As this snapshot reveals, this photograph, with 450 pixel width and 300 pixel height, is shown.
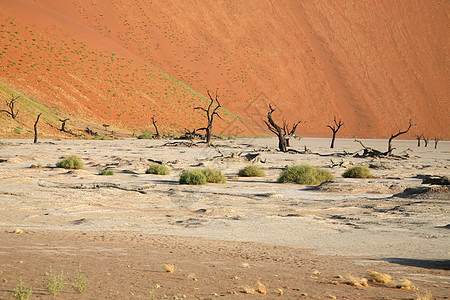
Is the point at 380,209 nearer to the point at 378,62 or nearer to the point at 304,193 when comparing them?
the point at 304,193

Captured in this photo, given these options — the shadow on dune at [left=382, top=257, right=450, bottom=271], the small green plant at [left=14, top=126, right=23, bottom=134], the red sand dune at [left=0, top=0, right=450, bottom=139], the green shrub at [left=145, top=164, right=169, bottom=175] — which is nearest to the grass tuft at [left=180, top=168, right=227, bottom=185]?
the green shrub at [left=145, top=164, right=169, bottom=175]

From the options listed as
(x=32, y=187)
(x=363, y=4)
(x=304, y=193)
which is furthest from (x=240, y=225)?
(x=363, y=4)

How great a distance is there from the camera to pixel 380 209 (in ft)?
39.9

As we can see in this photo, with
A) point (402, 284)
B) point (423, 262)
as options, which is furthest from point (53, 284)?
point (423, 262)

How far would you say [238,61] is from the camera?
9175 cm

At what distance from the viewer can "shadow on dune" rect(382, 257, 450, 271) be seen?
270 inches

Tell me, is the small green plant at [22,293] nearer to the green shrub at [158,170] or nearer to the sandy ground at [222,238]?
the sandy ground at [222,238]

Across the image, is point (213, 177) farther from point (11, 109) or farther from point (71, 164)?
point (11, 109)

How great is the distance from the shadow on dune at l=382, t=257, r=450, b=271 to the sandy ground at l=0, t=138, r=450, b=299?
0.05 feet

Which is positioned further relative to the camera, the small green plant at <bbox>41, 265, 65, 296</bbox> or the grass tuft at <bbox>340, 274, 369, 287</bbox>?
A: the grass tuft at <bbox>340, 274, 369, 287</bbox>

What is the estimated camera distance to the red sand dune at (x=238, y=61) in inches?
2562

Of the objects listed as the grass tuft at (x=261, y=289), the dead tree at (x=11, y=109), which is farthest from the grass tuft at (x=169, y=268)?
the dead tree at (x=11, y=109)

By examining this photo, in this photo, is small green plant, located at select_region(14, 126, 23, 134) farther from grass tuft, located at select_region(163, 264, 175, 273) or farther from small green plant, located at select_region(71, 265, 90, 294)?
small green plant, located at select_region(71, 265, 90, 294)

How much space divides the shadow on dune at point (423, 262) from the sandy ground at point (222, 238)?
2 cm
